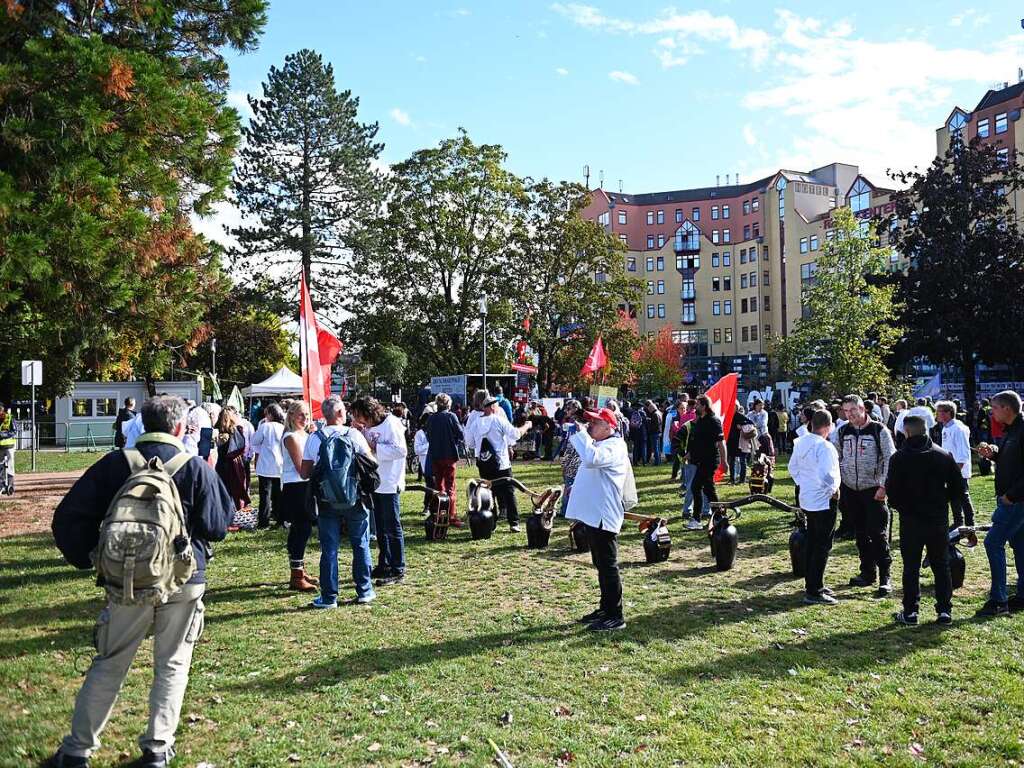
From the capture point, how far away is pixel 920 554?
23.5 feet

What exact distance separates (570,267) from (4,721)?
1564 inches

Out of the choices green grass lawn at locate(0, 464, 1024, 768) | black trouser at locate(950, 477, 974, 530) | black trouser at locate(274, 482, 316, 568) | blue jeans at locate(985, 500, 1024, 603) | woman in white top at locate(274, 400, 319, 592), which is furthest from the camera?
black trouser at locate(950, 477, 974, 530)

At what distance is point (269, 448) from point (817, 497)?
7.51 meters

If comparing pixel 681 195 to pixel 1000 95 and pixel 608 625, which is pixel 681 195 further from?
pixel 608 625

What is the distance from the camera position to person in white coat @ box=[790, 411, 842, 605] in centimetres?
785

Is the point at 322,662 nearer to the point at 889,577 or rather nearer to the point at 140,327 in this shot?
the point at 889,577

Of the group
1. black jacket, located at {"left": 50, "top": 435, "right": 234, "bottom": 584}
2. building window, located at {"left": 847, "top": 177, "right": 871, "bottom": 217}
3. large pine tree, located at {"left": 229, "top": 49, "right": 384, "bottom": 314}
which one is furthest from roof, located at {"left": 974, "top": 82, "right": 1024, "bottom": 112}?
black jacket, located at {"left": 50, "top": 435, "right": 234, "bottom": 584}

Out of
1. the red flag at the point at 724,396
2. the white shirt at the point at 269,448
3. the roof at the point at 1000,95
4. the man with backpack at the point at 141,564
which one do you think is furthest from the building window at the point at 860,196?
the man with backpack at the point at 141,564

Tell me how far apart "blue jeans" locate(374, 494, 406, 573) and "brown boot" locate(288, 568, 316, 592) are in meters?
0.91

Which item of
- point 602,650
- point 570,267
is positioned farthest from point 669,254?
point 602,650

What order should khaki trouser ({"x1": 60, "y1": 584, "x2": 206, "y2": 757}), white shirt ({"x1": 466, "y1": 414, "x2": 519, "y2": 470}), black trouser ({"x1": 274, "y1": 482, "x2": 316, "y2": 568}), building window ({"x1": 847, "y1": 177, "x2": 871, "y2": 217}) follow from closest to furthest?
khaki trouser ({"x1": 60, "y1": 584, "x2": 206, "y2": 757})
black trouser ({"x1": 274, "y1": 482, "x2": 316, "y2": 568})
white shirt ({"x1": 466, "y1": 414, "x2": 519, "y2": 470})
building window ({"x1": 847, "y1": 177, "x2": 871, "y2": 217})

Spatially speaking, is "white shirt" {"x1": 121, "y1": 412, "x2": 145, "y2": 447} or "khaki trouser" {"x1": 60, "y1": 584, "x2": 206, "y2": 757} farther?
"white shirt" {"x1": 121, "y1": 412, "x2": 145, "y2": 447}

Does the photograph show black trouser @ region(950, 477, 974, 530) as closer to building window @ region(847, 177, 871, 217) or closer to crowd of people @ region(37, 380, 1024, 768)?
crowd of people @ region(37, 380, 1024, 768)

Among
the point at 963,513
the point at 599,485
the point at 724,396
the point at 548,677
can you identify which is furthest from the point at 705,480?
the point at 548,677
